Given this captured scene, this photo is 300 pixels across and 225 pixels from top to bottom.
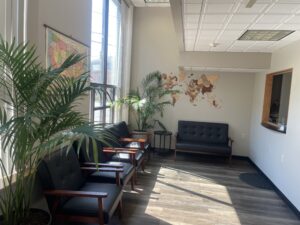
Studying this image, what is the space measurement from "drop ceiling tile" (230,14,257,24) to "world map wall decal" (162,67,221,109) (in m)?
2.84

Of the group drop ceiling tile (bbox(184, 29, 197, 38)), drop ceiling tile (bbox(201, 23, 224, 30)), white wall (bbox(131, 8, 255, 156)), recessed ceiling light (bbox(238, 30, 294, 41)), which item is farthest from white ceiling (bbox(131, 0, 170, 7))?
drop ceiling tile (bbox(201, 23, 224, 30))

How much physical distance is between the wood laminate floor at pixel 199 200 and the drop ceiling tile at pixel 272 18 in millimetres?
2302

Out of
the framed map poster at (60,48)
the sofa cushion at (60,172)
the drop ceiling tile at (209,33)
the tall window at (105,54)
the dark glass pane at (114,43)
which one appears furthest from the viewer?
the dark glass pane at (114,43)

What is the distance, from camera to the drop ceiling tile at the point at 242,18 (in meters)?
2.51

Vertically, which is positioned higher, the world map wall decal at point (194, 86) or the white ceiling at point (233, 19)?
the white ceiling at point (233, 19)

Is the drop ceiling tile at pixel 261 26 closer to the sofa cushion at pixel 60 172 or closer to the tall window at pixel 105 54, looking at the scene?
the tall window at pixel 105 54

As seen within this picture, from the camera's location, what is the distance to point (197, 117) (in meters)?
5.64

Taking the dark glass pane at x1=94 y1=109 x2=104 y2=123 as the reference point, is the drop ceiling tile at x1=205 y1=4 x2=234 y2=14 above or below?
above

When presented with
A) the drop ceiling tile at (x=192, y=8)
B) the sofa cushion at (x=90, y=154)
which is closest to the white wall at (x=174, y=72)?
the sofa cushion at (x=90, y=154)

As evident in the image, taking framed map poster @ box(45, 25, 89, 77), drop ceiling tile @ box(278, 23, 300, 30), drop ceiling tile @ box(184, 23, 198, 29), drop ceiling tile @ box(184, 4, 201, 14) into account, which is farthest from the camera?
drop ceiling tile @ box(184, 23, 198, 29)

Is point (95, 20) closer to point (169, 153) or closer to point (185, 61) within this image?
point (185, 61)

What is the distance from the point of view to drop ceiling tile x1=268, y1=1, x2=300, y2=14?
2160mm

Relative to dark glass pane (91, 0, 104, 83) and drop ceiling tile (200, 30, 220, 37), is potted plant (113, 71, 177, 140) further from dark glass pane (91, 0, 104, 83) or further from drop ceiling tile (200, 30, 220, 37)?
drop ceiling tile (200, 30, 220, 37)

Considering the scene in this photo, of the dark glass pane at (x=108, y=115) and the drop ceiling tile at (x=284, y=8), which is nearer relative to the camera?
the drop ceiling tile at (x=284, y=8)
